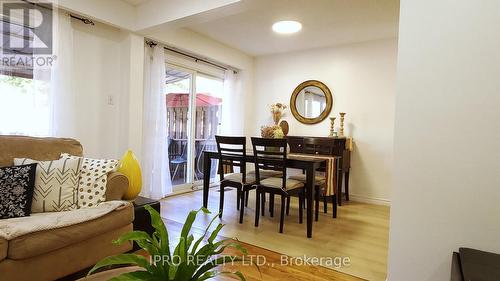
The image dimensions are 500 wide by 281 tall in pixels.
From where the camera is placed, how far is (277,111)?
4551 millimetres

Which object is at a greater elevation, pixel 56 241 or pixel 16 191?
pixel 16 191

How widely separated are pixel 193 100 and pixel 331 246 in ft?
9.79

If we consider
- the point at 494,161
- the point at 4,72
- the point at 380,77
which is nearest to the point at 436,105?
the point at 494,161

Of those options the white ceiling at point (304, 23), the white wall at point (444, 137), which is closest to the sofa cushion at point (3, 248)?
the white wall at point (444, 137)

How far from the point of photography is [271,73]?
193 inches

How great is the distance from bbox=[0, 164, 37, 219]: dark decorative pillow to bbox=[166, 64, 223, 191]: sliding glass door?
7.79ft

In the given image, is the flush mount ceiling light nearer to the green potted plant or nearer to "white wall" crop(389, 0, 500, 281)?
"white wall" crop(389, 0, 500, 281)

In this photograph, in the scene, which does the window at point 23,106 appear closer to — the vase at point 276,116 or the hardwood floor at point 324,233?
the hardwood floor at point 324,233

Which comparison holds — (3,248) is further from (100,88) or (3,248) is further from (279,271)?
(100,88)

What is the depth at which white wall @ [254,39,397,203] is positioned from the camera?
151 inches

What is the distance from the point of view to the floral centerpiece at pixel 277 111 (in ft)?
14.9

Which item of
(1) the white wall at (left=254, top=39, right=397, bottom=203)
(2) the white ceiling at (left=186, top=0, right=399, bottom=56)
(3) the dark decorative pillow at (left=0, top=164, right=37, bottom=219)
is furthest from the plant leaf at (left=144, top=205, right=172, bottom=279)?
(1) the white wall at (left=254, top=39, right=397, bottom=203)

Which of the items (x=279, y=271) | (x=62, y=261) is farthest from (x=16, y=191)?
(x=279, y=271)

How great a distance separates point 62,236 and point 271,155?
69.2 inches
